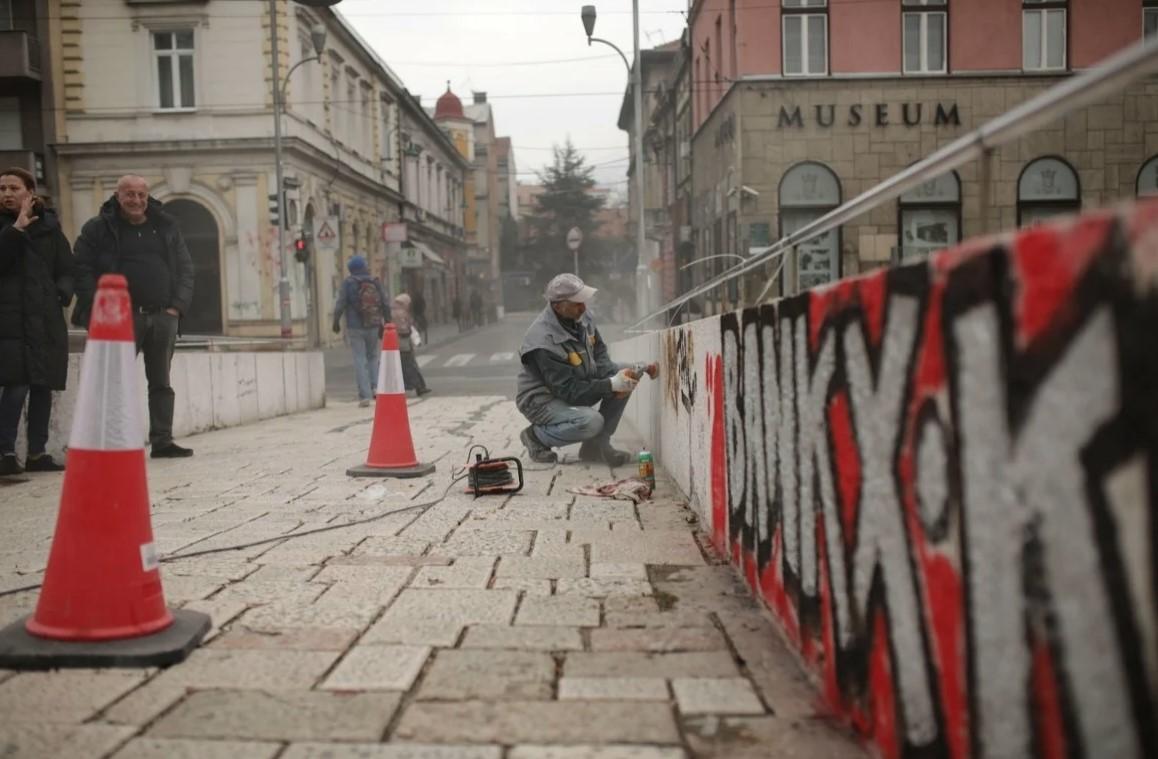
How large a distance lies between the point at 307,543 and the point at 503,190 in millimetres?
97938

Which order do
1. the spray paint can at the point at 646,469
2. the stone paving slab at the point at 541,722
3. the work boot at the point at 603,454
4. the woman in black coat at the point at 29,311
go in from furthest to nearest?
1. the work boot at the point at 603,454
2. the woman in black coat at the point at 29,311
3. the spray paint can at the point at 646,469
4. the stone paving slab at the point at 541,722

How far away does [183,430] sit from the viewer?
10016 millimetres

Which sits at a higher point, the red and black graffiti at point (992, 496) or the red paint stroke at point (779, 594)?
the red and black graffiti at point (992, 496)

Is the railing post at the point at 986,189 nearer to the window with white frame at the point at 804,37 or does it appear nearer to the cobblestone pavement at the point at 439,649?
the cobblestone pavement at the point at 439,649

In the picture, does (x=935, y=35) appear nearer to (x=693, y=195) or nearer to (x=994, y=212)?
(x=693, y=195)

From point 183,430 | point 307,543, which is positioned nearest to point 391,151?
point 183,430

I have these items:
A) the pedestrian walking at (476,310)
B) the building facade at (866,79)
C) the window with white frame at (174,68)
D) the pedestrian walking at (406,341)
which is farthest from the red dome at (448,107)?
the pedestrian walking at (406,341)

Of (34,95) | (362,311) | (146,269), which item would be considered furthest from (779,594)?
(34,95)

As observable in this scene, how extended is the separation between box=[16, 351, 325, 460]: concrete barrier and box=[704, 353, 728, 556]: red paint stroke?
16.6 ft

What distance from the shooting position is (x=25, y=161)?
89.5 feet

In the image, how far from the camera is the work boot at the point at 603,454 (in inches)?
295

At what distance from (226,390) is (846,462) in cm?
977

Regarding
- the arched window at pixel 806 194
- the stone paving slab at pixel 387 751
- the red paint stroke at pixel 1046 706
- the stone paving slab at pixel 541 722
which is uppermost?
the arched window at pixel 806 194

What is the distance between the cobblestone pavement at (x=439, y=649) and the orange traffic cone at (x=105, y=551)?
96 mm
